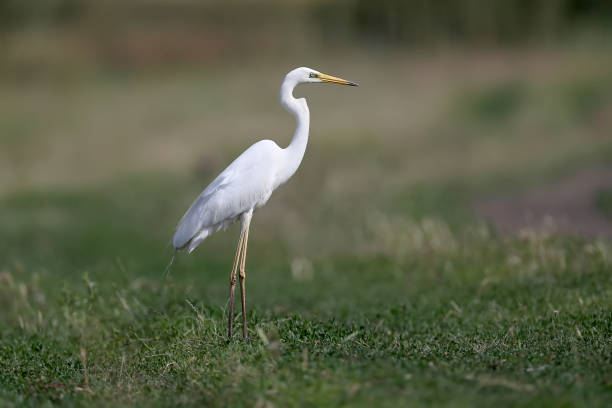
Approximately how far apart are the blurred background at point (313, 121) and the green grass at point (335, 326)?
1.25 feet

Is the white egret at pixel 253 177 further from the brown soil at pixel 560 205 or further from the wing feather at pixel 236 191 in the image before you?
the brown soil at pixel 560 205

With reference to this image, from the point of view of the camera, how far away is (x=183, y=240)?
6.54 m

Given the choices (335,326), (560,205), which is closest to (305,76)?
(335,326)

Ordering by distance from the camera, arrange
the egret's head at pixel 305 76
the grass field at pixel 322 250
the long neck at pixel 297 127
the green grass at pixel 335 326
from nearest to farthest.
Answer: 1. the green grass at pixel 335 326
2. the grass field at pixel 322 250
3. the long neck at pixel 297 127
4. the egret's head at pixel 305 76

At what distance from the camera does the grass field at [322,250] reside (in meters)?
4.69

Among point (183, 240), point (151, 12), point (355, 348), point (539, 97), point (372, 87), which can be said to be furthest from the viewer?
point (151, 12)

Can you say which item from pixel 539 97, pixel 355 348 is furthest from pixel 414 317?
pixel 539 97

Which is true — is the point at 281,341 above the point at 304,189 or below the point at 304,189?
above

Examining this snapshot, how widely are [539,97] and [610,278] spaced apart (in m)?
13.5

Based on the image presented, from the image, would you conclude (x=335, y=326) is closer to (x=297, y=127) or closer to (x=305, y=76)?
(x=297, y=127)

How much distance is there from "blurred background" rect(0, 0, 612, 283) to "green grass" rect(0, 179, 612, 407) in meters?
0.38

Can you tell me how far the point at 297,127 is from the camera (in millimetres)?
6238

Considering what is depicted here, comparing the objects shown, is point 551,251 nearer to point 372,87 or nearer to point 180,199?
point 180,199

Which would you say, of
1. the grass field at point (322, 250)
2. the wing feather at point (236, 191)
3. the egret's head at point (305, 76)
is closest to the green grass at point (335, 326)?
the grass field at point (322, 250)
